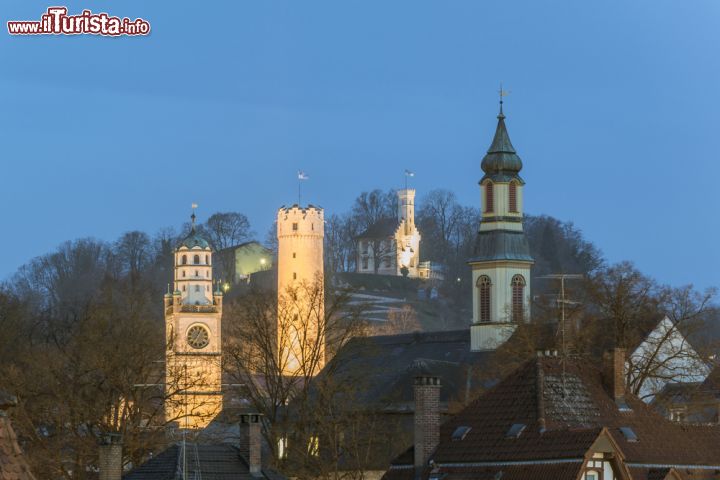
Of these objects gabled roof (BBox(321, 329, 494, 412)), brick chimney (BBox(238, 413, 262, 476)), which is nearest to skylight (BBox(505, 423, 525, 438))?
brick chimney (BBox(238, 413, 262, 476))

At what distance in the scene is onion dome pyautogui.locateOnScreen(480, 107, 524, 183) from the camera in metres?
91.5

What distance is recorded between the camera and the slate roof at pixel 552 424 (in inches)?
1581

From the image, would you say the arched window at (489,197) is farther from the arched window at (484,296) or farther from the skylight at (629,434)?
the skylight at (629,434)

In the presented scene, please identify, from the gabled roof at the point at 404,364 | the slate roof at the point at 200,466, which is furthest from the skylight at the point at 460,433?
the gabled roof at the point at 404,364

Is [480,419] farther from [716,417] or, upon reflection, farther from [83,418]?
[716,417]

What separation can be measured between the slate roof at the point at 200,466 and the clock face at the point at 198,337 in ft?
326

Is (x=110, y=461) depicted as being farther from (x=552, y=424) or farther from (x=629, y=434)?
(x=629, y=434)

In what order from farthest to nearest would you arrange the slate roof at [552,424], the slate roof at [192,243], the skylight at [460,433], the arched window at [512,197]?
the slate roof at [192,243] < the arched window at [512,197] < the skylight at [460,433] < the slate roof at [552,424]

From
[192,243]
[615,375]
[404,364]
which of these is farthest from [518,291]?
[192,243]

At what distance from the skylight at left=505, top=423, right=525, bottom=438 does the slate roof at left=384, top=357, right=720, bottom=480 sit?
0.33 feet

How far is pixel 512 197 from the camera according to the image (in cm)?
9144

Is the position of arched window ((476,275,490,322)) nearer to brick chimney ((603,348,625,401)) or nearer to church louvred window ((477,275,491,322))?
church louvred window ((477,275,491,322))

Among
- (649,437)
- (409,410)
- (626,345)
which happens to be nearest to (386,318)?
(409,410)

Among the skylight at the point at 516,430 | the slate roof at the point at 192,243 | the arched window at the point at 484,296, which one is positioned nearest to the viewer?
the skylight at the point at 516,430
